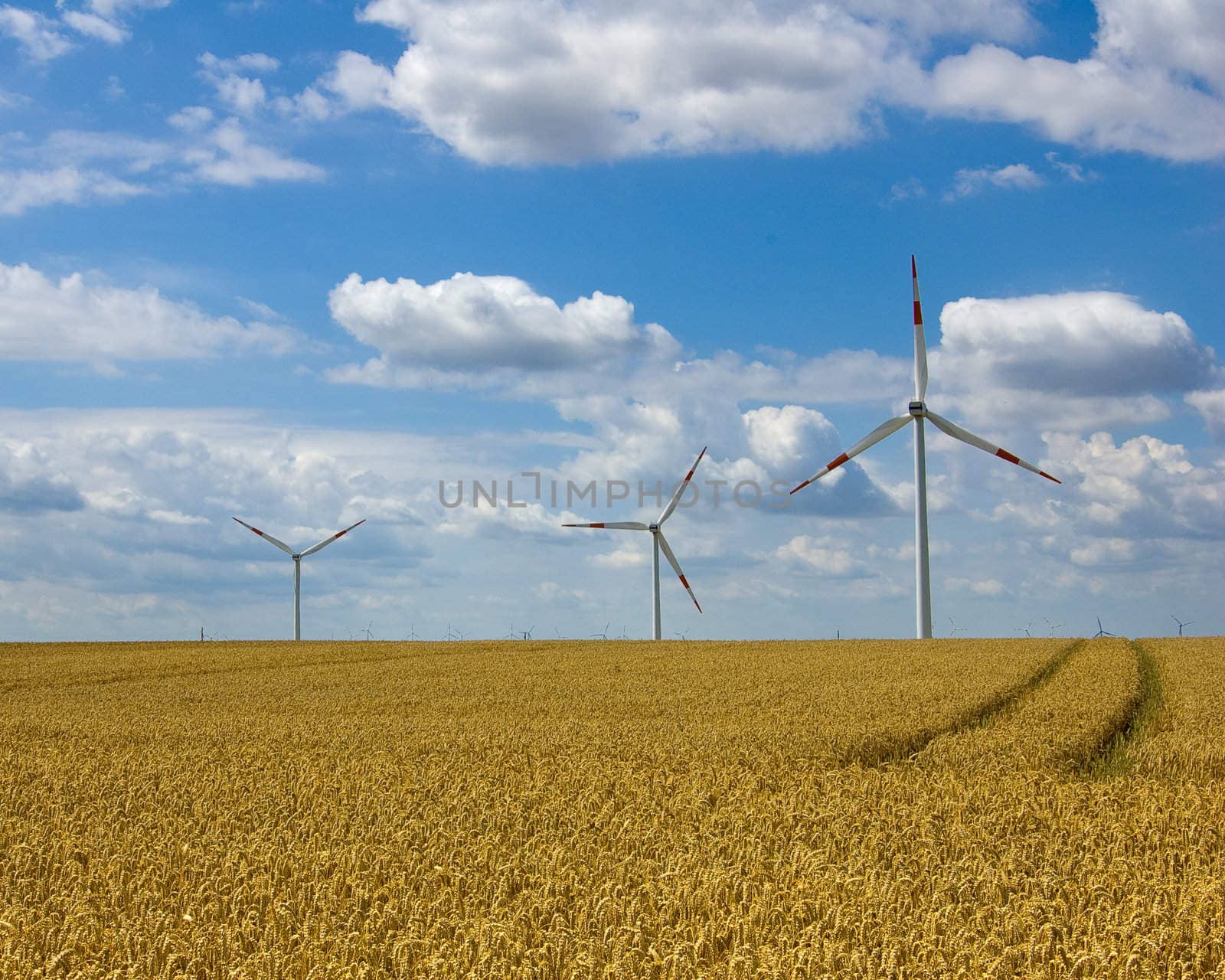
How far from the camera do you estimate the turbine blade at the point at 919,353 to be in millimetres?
65375

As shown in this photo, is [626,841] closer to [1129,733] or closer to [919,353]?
[1129,733]

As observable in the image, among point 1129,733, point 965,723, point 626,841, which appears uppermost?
point 626,841

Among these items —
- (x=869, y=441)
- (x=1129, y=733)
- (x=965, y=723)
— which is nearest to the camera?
(x=1129, y=733)

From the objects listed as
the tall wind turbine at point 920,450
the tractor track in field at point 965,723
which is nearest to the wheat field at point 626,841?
the tractor track in field at point 965,723

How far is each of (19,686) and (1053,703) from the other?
3420 cm

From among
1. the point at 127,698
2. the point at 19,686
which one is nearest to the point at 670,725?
the point at 127,698

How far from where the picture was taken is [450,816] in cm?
1360

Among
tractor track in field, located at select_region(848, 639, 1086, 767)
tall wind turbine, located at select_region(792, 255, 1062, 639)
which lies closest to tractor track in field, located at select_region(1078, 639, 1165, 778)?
tractor track in field, located at select_region(848, 639, 1086, 767)

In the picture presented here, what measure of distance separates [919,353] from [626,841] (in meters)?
57.6

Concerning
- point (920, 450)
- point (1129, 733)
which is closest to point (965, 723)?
point (1129, 733)

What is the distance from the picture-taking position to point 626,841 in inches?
478

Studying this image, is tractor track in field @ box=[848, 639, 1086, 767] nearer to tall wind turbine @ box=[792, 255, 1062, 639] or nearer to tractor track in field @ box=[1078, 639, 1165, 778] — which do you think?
tractor track in field @ box=[1078, 639, 1165, 778]

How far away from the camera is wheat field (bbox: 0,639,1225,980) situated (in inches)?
344

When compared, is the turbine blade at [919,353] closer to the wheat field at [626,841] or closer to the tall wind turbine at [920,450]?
the tall wind turbine at [920,450]
